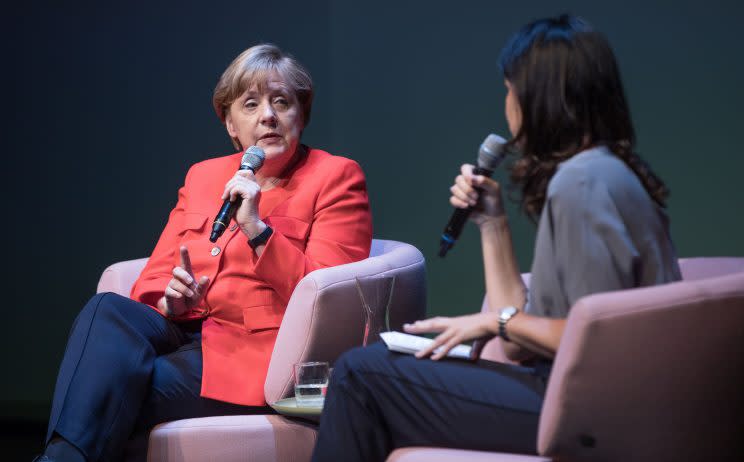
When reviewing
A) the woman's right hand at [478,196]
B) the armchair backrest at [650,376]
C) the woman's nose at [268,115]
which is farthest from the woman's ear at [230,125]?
the armchair backrest at [650,376]

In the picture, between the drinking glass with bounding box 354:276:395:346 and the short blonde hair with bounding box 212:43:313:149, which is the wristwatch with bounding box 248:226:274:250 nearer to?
the drinking glass with bounding box 354:276:395:346

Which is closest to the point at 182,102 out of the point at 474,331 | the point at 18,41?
the point at 18,41

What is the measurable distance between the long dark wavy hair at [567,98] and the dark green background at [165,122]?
85.0 inches

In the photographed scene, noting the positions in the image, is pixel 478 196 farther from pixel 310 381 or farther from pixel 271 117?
pixel 271 117

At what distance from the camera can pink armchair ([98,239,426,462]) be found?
2.21 metres

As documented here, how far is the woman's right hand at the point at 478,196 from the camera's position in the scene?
5.82 feet

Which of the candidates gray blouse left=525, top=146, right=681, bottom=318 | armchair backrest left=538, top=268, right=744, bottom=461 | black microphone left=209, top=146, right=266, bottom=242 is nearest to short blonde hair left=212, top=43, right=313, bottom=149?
black microphone left=209, top=146, right=266, bottom=242

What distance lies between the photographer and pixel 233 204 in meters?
2.39

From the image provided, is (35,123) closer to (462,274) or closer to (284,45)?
(284,45)

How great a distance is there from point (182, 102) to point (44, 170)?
694mm

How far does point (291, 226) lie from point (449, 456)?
3.60 feet

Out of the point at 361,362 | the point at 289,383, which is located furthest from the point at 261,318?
the point at 361,362

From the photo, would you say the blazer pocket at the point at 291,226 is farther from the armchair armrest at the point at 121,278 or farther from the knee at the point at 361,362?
the knee at the point at 361,362

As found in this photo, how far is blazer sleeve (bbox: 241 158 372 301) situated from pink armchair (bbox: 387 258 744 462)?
104cm
